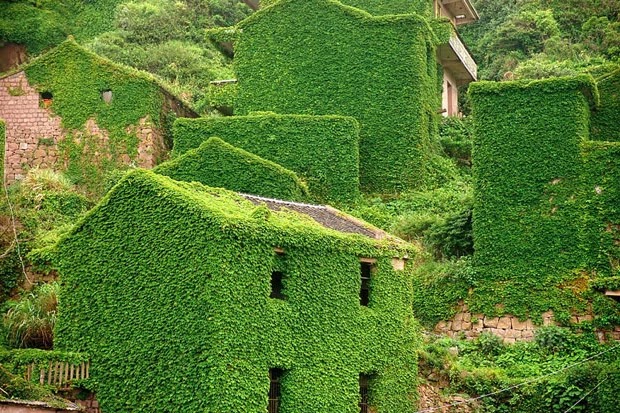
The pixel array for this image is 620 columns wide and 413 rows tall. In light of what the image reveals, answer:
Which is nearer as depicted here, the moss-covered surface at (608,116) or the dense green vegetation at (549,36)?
the moss-covered surface at (608,116)

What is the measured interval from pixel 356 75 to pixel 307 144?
182 inches

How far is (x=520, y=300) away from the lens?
3541 centimetres

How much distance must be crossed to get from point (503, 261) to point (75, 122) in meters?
17.5

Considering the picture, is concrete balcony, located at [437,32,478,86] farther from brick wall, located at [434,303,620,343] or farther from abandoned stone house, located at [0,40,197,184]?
brick wall, located at [434,303,620,343]

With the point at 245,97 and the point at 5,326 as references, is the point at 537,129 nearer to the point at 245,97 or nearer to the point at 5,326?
the point at 245,97

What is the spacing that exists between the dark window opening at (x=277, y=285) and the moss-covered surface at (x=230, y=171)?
8.55 meters

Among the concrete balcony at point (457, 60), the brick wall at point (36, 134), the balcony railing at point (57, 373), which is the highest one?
the concrete balcony at point (457, 60)

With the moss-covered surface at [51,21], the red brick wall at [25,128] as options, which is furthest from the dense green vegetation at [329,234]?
the moss-covered surface at [51,21]

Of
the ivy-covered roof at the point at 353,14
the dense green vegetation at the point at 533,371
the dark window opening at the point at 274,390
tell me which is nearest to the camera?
the dark window opening at the point at 274,390

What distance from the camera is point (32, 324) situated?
100ft

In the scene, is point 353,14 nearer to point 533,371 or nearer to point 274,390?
point 533,371

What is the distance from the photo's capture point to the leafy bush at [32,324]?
1198 inches

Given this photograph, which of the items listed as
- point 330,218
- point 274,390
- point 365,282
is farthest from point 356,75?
point 274,390

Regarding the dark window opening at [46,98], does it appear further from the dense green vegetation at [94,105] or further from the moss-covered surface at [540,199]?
the moss-covered surface at [540,199]
